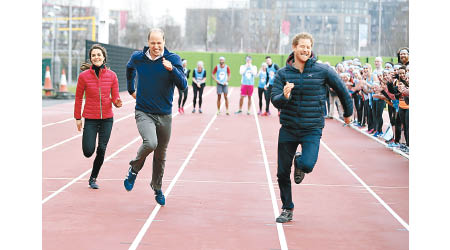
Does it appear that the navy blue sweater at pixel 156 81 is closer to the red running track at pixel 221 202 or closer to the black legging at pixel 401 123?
the red running track at pixel 221 202

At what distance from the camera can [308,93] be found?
795cm

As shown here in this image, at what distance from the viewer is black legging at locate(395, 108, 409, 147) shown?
14556mm

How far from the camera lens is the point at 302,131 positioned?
8.05 metres

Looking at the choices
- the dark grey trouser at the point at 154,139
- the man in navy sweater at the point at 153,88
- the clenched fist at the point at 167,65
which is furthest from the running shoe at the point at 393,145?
the clenched fist at the point at 167,65

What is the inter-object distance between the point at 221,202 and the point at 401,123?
6637 mm

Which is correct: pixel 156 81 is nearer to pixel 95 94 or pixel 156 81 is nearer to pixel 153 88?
pixel 153 88

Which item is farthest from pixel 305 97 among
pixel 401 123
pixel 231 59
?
pixel 231 59

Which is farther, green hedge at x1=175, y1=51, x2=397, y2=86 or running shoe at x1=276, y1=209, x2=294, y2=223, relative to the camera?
green hedge at x1=175, y1=51, x2=397, y2=86

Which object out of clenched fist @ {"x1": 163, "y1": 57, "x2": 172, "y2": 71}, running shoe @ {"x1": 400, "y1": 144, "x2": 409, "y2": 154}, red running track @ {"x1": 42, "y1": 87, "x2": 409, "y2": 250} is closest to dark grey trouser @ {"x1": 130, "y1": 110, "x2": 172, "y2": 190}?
red running track @ {"x1": 42, "y1": 87, "x2": 409, "y2": 250}

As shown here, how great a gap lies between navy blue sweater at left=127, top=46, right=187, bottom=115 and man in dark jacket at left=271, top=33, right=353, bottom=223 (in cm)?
113

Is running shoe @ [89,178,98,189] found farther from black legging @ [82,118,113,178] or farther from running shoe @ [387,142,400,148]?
running shoe @ [387,142,400,148]
